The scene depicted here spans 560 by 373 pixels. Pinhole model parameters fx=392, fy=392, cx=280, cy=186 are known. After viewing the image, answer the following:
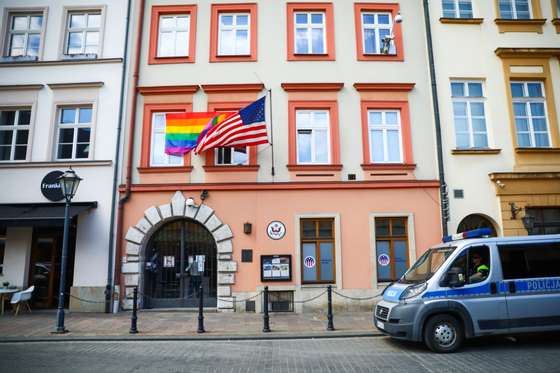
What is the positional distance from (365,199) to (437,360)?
6428mm

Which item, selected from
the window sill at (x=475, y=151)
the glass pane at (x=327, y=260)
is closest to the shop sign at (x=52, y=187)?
the glass pane at (x=327, y=260)

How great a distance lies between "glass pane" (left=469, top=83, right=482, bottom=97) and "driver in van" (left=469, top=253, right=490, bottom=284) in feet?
25.8

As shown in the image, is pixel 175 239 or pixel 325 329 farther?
pixel 175 239

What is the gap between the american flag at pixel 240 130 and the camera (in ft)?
38.8

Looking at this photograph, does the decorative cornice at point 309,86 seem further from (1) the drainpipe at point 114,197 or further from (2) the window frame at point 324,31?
(1) the drainpipe at point 114,197

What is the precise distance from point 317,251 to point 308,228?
2.57 ft

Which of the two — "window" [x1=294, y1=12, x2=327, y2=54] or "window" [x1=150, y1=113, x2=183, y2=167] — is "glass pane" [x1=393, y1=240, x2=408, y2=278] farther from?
"window" [x1=150, y1=113, x2=183, y2=167]

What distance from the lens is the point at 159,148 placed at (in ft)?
43.7

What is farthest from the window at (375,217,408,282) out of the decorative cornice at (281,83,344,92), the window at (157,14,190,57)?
the window at (157,14,190,57)

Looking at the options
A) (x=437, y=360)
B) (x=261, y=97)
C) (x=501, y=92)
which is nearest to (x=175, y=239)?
(x=261, y=97)

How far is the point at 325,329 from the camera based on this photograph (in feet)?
31.4

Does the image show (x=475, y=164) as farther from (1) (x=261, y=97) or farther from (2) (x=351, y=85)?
(1) (x=261, y=97)

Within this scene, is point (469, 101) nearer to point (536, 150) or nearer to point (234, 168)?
point (536, 150)

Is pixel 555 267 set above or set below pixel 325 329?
above
